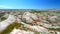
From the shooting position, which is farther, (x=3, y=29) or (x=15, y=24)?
(x=15, y=24)

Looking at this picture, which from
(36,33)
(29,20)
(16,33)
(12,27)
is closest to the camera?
(16,33)

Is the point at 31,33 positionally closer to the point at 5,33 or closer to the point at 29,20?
the point at 5,33

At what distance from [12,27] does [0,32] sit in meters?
0.74

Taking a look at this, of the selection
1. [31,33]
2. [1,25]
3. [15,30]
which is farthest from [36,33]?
[1,25]

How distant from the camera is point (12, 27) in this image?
28.5 feet

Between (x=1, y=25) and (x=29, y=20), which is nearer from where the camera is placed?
(x=1, y=25)

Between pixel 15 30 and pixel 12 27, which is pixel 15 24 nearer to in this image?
pixel 12 27

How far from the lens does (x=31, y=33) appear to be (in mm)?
7859

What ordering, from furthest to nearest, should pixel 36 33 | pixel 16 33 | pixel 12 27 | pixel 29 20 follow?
pixel 29 20 → pixel 12 27 → pixel 36 33 → pixel 16 33

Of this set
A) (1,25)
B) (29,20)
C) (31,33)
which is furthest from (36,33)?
(29,20)

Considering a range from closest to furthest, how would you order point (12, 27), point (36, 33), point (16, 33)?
point (16, 33) < point (36, 33) < point (12, 27)

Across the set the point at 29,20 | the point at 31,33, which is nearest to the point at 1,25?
the point at 31,33

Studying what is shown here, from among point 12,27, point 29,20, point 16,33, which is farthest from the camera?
point 29,20

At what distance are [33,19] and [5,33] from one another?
587 centimetres
